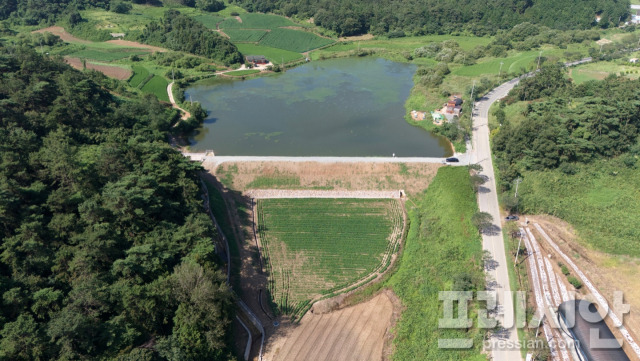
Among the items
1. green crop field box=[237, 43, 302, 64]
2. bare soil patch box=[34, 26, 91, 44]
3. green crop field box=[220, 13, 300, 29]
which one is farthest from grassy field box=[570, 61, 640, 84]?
bare soil patch box=[34, 26, 91, 44]

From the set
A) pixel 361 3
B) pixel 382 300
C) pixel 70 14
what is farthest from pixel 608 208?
pixel 70 14

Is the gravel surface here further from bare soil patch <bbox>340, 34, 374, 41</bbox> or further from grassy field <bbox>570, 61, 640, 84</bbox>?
bare soil patch <bbox>340, 34, 374, 41</bbox>

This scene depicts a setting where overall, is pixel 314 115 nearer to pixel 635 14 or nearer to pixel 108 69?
pixel 108 69

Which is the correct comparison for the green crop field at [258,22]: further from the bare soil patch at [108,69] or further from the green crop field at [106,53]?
the bare soil patch at [108,69]

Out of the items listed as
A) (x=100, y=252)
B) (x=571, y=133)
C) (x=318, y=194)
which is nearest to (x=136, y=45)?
(x=318, y=194)

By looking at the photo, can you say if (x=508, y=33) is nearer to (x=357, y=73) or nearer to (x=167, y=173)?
(x=357, y=73)

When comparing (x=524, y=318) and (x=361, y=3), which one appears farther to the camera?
(x=361, y=3)
